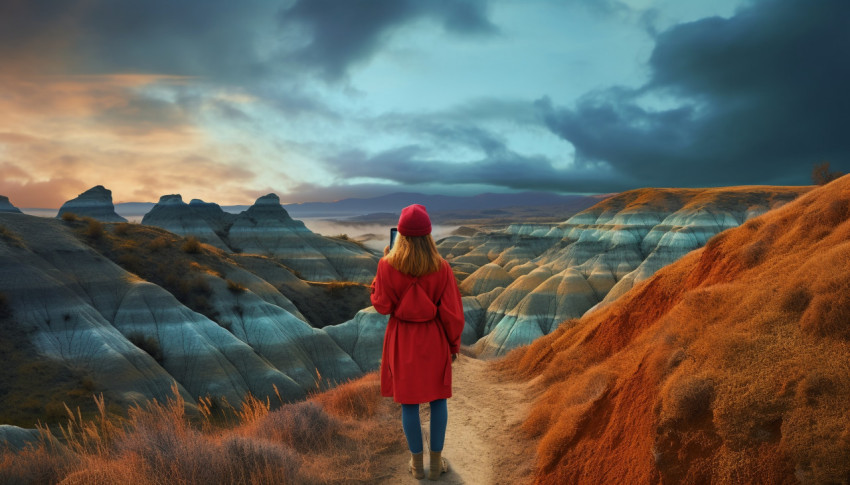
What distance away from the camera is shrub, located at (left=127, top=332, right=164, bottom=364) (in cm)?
3098

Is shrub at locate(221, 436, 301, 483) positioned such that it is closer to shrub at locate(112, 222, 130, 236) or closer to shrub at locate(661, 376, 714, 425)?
shrub at locate(661, 376, 714, 425)

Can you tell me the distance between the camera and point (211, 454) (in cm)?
496

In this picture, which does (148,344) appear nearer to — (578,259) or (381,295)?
(381,295)

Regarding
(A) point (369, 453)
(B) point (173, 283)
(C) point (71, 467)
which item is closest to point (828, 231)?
(A) point (369, 453)

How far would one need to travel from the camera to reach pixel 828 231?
5.65 metres

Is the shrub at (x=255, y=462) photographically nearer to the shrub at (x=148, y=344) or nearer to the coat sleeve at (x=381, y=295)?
the coat sleeve at (x=381, y=295)

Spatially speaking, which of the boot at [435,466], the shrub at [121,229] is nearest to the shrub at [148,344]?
the shrub at [121,229]

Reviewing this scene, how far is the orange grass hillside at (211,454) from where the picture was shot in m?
4.65

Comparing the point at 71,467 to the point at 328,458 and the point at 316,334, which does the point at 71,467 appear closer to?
the point at 328,458

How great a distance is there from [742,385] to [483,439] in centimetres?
395

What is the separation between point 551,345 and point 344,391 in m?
5.28

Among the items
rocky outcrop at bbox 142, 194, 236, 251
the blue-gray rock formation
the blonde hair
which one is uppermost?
rocky outcrop at bbox 142, 194, 236, 251

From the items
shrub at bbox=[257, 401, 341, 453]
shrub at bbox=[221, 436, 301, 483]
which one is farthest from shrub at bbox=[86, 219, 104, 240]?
shrub at bbox=[221, 436, 301, 483]

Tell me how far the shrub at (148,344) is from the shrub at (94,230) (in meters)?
15.2
